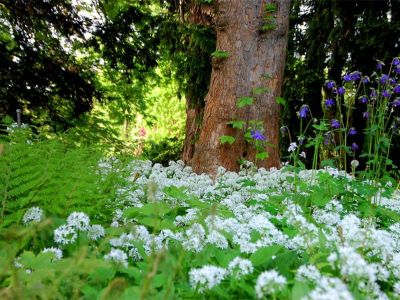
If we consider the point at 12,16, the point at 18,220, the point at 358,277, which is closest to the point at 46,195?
the point at 18,220

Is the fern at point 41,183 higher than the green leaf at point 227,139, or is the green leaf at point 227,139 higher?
the fern at point 41,183

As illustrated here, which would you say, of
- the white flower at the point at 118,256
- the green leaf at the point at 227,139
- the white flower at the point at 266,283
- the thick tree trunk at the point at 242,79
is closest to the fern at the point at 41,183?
the white flower at the point at 118,256

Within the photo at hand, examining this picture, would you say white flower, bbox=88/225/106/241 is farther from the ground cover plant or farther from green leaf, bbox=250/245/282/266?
green leaf, bbox=250/245/282/266

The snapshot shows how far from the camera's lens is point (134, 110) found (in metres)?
9.75

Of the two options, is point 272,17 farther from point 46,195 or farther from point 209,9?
point 46,195

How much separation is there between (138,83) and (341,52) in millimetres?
4342

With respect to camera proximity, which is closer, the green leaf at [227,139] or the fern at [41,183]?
the fern at [41,183]

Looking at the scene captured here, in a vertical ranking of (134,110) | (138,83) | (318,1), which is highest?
(318,1)

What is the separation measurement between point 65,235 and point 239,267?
0.71 m

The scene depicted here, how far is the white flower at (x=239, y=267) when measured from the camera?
1332 millimetres

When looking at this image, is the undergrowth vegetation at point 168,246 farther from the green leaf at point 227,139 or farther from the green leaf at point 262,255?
the green leaf at point 227,139

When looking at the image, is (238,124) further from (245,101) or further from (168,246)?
(168,246)

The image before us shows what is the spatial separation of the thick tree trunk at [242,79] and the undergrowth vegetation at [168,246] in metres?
2.04

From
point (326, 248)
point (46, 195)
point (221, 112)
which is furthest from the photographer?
point (221, 112)
